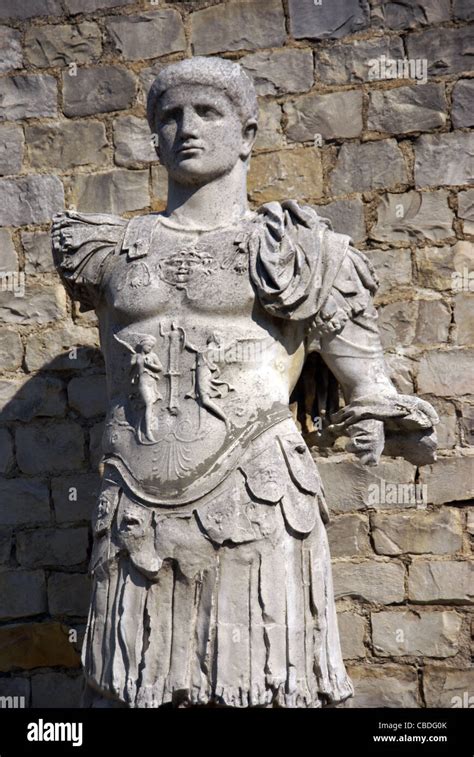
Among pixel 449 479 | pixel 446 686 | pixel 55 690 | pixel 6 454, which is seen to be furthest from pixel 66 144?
pixel 446 686

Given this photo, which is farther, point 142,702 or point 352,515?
point 352,515

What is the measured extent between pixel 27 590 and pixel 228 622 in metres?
1.88

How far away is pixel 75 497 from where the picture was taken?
6.02 meters

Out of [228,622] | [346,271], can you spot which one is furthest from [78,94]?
[228,622]

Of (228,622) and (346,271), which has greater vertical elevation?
(346,271)

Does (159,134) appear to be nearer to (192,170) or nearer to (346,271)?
(192,170)

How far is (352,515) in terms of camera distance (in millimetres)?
5871

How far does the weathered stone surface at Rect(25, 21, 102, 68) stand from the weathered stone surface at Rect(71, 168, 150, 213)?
487mm

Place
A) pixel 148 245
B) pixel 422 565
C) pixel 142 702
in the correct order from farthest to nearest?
pixel 422 565 < pixel 148 245 < pixel 142 702

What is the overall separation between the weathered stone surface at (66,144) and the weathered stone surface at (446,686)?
7.79 feet

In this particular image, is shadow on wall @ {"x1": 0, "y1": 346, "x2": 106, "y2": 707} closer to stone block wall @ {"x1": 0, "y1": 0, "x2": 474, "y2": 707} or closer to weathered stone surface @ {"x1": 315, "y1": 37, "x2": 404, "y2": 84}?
stone block wall @ {"x1": 0, "y1": 0, "x2": 474, "y2": 707}

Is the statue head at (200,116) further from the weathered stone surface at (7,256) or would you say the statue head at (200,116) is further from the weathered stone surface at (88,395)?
the weathered stone surface at (7,256)

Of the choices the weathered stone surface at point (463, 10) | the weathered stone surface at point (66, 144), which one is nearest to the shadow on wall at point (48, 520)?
the weathered stone surface at point (66, 144)

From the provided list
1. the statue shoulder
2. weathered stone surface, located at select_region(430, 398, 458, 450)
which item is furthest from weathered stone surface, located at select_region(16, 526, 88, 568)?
the statue shoulder
